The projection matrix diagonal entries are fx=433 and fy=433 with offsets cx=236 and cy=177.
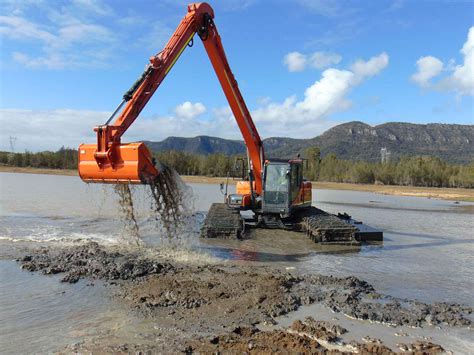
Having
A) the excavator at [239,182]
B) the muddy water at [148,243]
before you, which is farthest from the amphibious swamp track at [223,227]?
the muddy water at [148,243]

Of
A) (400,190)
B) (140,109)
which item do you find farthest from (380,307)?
(400,190)

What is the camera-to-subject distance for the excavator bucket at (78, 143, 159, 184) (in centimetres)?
998

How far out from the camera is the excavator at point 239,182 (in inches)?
400

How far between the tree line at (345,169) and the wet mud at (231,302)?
8771 centimetres

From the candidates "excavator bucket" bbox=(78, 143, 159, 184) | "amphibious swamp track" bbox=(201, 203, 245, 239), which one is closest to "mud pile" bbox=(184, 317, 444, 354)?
"excavator bucket" bbox=(78, 143, 159, 184)

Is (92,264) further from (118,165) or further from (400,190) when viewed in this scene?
(400,190)

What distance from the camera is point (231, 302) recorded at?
782 centimetres

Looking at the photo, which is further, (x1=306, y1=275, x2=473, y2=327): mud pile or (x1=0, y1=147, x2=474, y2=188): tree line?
(x1=0, y1=147, x2=474, y2=188): tree line

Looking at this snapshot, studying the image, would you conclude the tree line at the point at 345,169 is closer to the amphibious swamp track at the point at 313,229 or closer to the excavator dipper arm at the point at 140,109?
the amphibious swamp track at the point at 313,229

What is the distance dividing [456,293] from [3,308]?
9216mm

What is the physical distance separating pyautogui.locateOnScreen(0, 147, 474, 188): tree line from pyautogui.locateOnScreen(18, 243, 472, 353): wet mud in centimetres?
8771

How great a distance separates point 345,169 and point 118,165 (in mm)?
109460

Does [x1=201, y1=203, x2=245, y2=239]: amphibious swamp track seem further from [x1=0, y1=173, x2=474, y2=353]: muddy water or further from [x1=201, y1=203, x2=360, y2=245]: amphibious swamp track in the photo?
[x1=0, y1=173, x2=474, y2=353]: muddy water

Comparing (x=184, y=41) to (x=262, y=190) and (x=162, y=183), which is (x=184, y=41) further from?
(x=262, y=190)
